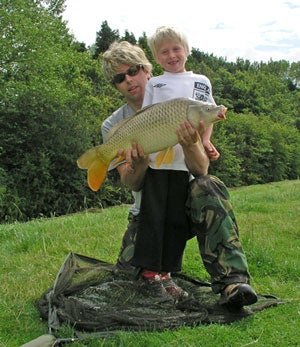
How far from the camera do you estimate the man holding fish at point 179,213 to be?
251cm

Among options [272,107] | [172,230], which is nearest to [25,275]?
[172,230]

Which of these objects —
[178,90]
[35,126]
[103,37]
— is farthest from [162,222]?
[103,37]

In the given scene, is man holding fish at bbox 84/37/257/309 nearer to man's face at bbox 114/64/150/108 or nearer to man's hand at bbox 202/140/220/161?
man's face at bbox 114/64/150/108

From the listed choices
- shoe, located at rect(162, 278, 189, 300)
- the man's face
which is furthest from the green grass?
the man's face

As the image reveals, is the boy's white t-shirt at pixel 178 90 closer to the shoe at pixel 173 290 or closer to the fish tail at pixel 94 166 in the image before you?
the fish tail at pixel 94 166

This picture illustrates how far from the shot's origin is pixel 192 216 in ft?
8.79

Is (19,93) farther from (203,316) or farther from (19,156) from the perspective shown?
(203,316)

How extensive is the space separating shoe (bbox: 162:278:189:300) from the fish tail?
0.72 meters

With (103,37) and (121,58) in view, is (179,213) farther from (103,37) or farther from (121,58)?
(103,37)

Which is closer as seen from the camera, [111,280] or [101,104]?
[111,280]

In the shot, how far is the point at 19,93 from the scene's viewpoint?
1398 centimetres

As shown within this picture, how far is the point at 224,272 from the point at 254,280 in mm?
662

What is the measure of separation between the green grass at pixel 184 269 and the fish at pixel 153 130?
885mm

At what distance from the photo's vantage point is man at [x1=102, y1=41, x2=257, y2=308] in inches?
98.4
